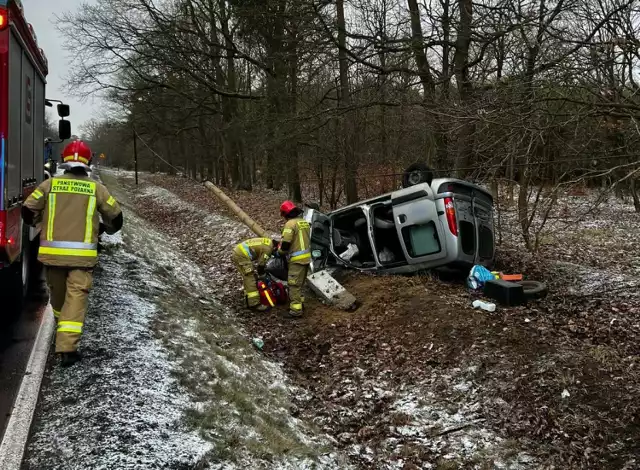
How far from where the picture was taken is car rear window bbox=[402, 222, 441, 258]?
7824mm

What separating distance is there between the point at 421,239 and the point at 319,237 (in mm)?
1849

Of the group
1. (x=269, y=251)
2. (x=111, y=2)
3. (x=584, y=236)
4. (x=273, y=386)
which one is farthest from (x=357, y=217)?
(x=111, y=2)

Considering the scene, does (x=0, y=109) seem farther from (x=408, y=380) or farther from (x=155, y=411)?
(x=408, y=380)

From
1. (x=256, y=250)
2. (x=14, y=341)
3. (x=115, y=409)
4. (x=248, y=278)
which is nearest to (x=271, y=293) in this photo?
(x=248, y=278)

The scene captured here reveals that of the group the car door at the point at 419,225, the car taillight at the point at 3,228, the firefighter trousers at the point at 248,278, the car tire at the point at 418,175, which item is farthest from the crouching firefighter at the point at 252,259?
the car taillight at the point at 3,228

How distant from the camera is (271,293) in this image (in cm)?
798

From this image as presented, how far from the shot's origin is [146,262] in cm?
947

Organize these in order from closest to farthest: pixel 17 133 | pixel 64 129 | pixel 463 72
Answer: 1. pixel 17 133
2. pixel 64 129
3. pixel 463 72

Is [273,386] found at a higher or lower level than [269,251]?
lower

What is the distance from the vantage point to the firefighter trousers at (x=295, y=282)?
24.7 ft

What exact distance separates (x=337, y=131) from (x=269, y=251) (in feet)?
33.0

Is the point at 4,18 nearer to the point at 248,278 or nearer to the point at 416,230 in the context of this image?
the point at 248,278

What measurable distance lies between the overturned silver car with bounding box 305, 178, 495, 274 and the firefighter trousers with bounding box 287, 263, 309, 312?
1142 mm

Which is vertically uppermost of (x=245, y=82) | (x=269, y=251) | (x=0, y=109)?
(x=245, y=82)
